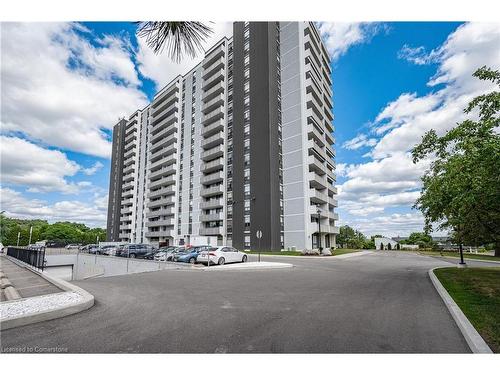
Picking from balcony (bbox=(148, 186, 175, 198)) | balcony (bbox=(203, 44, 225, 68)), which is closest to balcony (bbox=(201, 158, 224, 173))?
balcony (bbox=(148, 186, 175, 198))

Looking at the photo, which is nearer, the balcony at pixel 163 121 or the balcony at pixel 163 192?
the balcony at pixel 163 192

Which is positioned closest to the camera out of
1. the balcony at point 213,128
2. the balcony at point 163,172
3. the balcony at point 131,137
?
the balcony at point 213,128

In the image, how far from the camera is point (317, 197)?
41281 mm

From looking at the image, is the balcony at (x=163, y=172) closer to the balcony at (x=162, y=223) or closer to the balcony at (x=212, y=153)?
the balcony at (x=212, y=153)

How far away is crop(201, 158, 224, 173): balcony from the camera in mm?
49406

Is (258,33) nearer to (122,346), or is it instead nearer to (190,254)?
(190,254)

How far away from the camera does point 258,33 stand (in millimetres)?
47531

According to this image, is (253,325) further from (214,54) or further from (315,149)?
(214,54)

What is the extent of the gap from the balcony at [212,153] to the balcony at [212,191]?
5865 mm

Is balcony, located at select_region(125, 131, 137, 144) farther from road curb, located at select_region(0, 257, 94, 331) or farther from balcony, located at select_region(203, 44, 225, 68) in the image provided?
road curb, located at select_region(0, 257, 94, 331)

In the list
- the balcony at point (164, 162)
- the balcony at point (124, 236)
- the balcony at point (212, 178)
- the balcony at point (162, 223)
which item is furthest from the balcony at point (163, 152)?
the balcony at point (124, 236)

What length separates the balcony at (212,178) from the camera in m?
49.0

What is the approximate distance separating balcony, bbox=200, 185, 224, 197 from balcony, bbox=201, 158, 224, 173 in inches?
137

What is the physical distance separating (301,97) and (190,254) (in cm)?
3204
